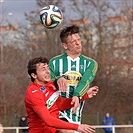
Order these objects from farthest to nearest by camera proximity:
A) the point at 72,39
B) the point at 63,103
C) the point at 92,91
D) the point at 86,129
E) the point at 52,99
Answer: the point at 72,39 < the point at 92,91 < the point at 63,103 < the point at 52,99 < the point at 86,129

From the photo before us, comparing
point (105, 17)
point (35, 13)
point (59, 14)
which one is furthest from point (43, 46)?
point (59, 14)

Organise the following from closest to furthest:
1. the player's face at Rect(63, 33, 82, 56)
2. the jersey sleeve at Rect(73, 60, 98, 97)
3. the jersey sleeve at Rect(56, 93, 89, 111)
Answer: the jersey sleeve at Rect(56, 93, 89, 111)
the jersey sleeve at Rect(73, 60, 98, 97)
the player's face at Rect(63, 33, 82, 56)

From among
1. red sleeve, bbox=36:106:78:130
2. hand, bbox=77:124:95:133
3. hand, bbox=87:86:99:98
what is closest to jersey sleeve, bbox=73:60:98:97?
hand, bbox=87:86:99:98

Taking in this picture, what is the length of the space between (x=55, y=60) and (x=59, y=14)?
1.00 m

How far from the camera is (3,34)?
32.6 meters

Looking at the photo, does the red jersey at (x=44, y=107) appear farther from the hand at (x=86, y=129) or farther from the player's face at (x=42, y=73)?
the hand at (x=86, y=129)

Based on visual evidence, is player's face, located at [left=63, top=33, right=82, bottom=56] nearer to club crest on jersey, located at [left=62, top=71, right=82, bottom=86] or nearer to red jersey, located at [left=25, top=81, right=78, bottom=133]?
club crest on jersey, located at [left=62, top=71, right=82, bottom=86]

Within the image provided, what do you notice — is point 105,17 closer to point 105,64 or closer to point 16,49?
point 105,64

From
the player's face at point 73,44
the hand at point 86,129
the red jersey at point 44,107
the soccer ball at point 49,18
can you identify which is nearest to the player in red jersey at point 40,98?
the red jersey at point 44,107

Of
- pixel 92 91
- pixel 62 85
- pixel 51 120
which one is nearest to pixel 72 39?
pixel 92 91

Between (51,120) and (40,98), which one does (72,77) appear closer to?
(40,98)

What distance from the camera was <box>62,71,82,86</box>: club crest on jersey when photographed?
8.62 m

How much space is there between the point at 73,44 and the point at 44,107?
1814mm

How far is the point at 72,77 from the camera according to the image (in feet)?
28.4
